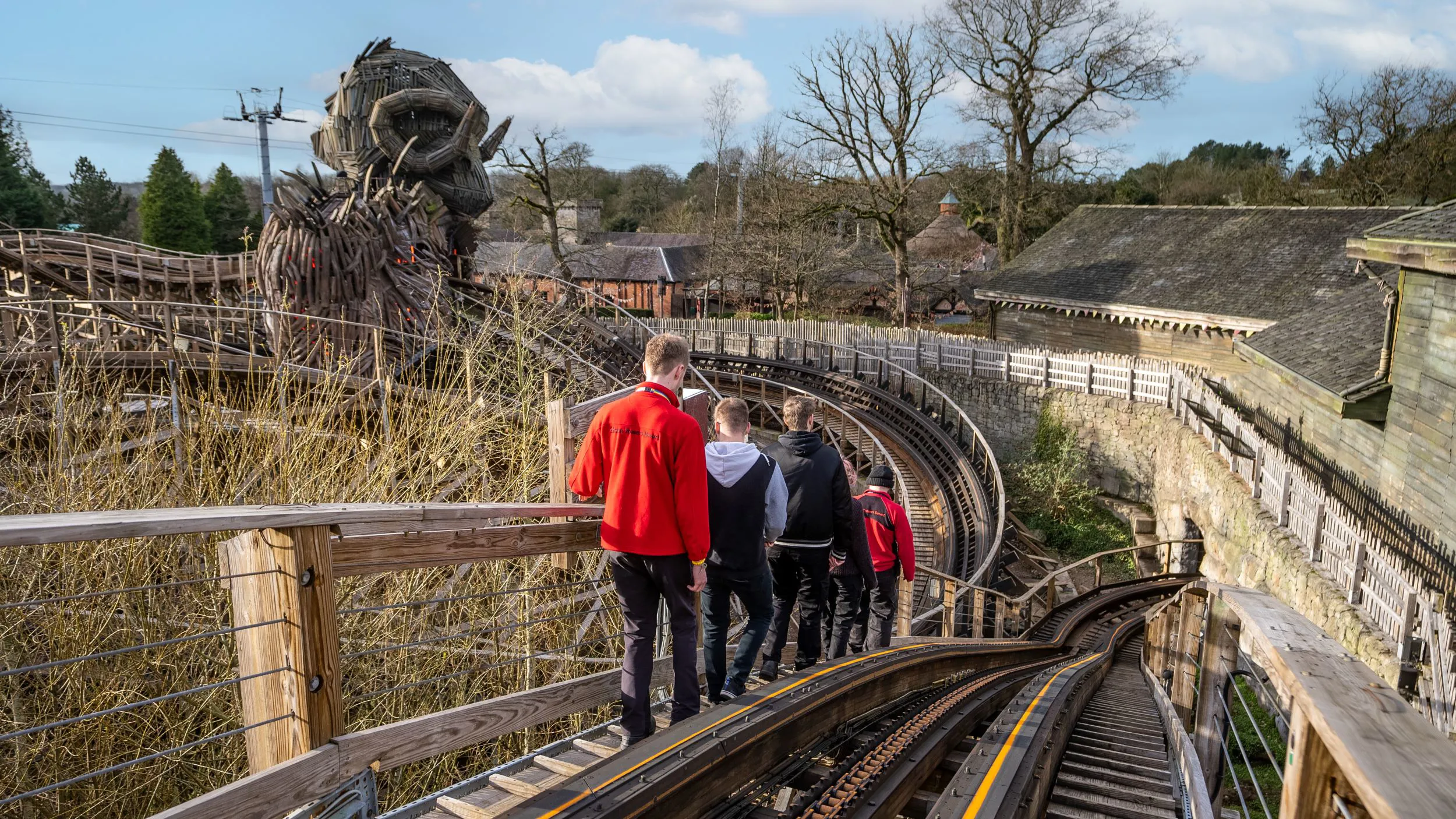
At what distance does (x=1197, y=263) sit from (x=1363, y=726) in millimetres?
24544

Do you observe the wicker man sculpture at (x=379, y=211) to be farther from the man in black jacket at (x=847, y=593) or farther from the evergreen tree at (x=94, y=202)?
the evergreen tree at (x=94, y=202)

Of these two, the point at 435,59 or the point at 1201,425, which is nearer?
the point at 1201,425

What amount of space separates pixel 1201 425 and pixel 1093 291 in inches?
332

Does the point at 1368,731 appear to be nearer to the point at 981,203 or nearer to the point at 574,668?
the point at 574,668

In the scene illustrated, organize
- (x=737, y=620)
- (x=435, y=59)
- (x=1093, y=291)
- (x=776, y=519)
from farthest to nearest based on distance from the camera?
1. (x=1093, y=291)
2. (x=435, y=59)
3. (x=737, y=620)
4. (x=776, y=519)

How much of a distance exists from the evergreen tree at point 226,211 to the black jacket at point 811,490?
4359 cm

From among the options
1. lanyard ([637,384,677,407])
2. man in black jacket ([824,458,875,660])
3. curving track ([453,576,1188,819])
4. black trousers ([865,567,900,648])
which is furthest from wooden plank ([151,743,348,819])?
black trousers ([865,567,900,648])

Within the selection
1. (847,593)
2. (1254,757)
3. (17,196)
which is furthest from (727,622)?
(17,196)

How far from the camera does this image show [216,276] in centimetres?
1611

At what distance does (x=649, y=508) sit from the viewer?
370 cm

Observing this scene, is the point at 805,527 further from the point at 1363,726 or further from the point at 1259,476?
the point at 1259,476

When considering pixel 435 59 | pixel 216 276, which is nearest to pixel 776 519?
pixel 216 276

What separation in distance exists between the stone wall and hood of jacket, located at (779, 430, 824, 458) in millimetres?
6166

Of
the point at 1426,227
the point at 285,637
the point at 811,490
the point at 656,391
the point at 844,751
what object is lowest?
the point at 844,751
